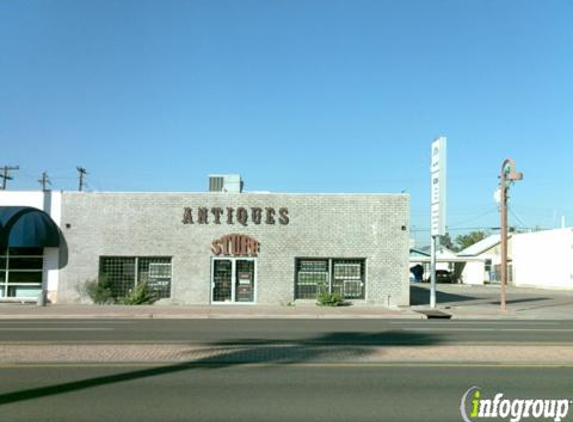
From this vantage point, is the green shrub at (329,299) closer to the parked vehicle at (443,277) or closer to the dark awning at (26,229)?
the dark awning at (26,229)

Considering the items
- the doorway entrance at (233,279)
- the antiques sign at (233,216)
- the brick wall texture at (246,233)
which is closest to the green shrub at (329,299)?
the brick wall texture at (246,233)

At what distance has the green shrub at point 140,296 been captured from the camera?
27188 mm

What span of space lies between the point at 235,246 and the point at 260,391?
64.2 ft

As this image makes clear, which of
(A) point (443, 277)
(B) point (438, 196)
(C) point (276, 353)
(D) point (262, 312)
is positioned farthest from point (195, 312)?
(A) point (443, 277)

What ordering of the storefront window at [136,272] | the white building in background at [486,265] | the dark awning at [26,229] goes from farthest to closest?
the white building in background at [486,265], the storefront window at [136,272], the dark awning at [26,229]

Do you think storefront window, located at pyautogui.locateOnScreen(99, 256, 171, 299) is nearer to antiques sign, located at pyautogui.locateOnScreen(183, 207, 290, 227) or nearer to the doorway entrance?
the doorway entrance

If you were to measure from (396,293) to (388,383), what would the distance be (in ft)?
63.6

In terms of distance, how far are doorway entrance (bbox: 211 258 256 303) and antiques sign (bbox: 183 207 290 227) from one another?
1694mm

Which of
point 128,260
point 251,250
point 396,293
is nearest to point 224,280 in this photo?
point 251,250

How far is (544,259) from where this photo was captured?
171 ft

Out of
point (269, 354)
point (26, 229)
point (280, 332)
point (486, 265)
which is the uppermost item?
point (26, 229)

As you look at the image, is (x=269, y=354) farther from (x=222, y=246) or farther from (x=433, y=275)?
(x=433, y=275)

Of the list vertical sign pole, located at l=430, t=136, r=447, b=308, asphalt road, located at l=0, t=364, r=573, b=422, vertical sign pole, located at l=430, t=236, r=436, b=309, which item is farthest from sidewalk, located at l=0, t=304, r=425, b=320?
asphalt road, located at l=0, t=364, r=573, b=422

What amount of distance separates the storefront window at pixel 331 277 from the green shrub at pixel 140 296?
627 cm
